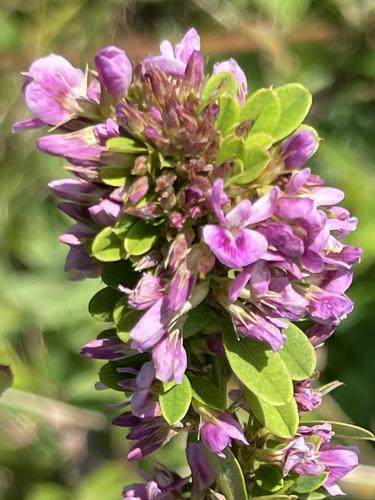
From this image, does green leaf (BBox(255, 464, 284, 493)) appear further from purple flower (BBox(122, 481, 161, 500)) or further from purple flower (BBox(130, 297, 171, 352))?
purple flower (BBox(130, 297, 171, 352))

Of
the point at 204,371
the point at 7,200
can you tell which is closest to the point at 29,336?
the point at 7,200

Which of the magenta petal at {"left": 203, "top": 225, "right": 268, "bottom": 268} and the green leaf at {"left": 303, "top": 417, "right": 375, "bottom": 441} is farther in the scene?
the green leaf at {"left": 303, "top": 417, "right": 375, "bottom": 441}

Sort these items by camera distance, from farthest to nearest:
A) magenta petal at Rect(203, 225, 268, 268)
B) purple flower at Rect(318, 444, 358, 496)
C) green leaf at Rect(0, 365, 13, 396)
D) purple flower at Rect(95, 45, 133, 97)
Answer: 1. green leaf at Rect(0, 365, 13, 396)
2. purple flower at Rect(318, 444, 358, 496)
3. purple flower at Rect(95, 45, 133, 97)
4. magenta petal at Rect(203, 225, 268, 268)

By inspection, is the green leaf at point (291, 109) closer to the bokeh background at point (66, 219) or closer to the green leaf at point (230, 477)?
the green leaf at point (230, 477)

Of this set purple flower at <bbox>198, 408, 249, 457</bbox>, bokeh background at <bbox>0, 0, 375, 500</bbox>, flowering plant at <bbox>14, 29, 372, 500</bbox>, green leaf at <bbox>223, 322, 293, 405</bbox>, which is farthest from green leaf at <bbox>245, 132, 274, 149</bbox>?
bokeh background at <bbox>0, 0, 375, 500</bbox>

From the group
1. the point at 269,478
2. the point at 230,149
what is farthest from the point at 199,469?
the point at 230,149

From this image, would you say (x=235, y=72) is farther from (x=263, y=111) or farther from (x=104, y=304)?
(x=104, y=304)

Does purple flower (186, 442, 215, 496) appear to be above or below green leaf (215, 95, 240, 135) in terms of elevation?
below

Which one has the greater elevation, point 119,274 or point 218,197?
point 218,197
